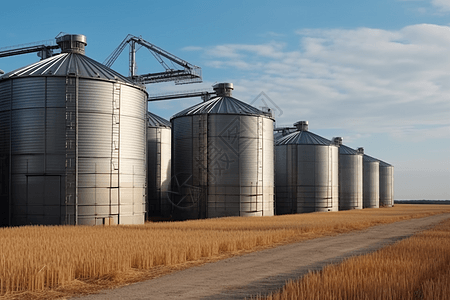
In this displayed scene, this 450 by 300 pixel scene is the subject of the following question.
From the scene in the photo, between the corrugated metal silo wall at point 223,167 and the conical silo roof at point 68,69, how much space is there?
12.8m

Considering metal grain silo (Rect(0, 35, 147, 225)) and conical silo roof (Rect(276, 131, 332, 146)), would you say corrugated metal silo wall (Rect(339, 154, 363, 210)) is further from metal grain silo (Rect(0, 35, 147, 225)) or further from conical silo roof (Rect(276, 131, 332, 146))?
metal grain silo (Rect(0, 35, 147, 225))

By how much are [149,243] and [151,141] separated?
1400 inches

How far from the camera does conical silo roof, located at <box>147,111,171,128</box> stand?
5636cm

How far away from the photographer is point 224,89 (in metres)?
53.6

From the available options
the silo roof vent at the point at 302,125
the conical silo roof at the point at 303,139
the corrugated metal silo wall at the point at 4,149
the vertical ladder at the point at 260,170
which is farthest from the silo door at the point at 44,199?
the silo roof vent at the point at 302,125

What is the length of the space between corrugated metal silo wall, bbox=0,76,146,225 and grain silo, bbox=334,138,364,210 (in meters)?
51.4

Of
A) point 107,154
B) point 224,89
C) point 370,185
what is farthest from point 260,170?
point 370,185

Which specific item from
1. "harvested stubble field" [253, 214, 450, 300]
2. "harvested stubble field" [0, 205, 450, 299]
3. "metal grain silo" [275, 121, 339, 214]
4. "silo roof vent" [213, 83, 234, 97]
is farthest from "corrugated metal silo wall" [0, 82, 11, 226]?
"metal grain silo" [275, 121, 339, 214]

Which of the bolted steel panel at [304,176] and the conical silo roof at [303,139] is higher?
the conical silo roof at [303,139]

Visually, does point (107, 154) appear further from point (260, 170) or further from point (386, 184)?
point (386, 184)

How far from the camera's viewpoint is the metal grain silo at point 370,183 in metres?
92.0

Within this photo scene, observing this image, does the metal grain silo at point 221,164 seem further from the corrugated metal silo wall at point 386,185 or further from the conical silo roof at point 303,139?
the corrugated metal silo wall at point 386,185

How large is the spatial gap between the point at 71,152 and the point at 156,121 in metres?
24.6

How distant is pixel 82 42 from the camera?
130 ft
